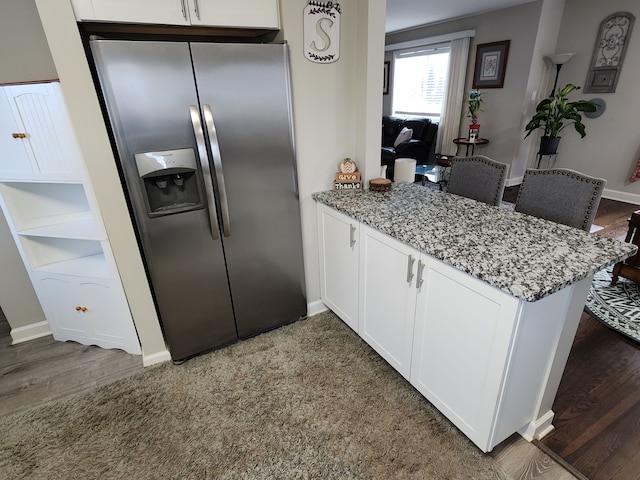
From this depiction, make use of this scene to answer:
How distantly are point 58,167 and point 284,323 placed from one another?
1621 mm

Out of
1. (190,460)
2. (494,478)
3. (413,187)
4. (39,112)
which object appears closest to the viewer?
(494,478)

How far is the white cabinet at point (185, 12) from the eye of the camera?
1.51m

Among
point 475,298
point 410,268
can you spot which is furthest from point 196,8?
point 475,298

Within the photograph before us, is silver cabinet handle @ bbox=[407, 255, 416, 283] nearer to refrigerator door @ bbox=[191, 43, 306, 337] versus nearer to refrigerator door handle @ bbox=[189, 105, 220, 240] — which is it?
refrigerator door @ bbox=[191, 43, 306, 337]

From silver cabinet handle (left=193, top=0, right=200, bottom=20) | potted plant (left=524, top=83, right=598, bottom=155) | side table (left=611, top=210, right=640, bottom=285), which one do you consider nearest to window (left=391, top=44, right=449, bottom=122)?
potted plant (left=524, top=83, right=598, bottom=155)

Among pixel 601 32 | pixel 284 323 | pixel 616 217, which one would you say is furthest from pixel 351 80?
pixel 601 32

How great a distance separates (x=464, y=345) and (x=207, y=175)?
145 centimetres

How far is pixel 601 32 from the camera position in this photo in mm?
4414

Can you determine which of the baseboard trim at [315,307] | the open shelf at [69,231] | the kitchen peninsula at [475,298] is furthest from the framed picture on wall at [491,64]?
the open shelf at [69,231]

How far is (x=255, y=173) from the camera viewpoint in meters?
1.97

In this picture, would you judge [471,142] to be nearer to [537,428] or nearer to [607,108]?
[607,108]

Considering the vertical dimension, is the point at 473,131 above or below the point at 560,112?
below

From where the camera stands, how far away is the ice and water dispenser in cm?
171

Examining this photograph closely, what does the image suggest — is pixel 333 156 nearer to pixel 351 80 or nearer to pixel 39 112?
pixel 351 80
